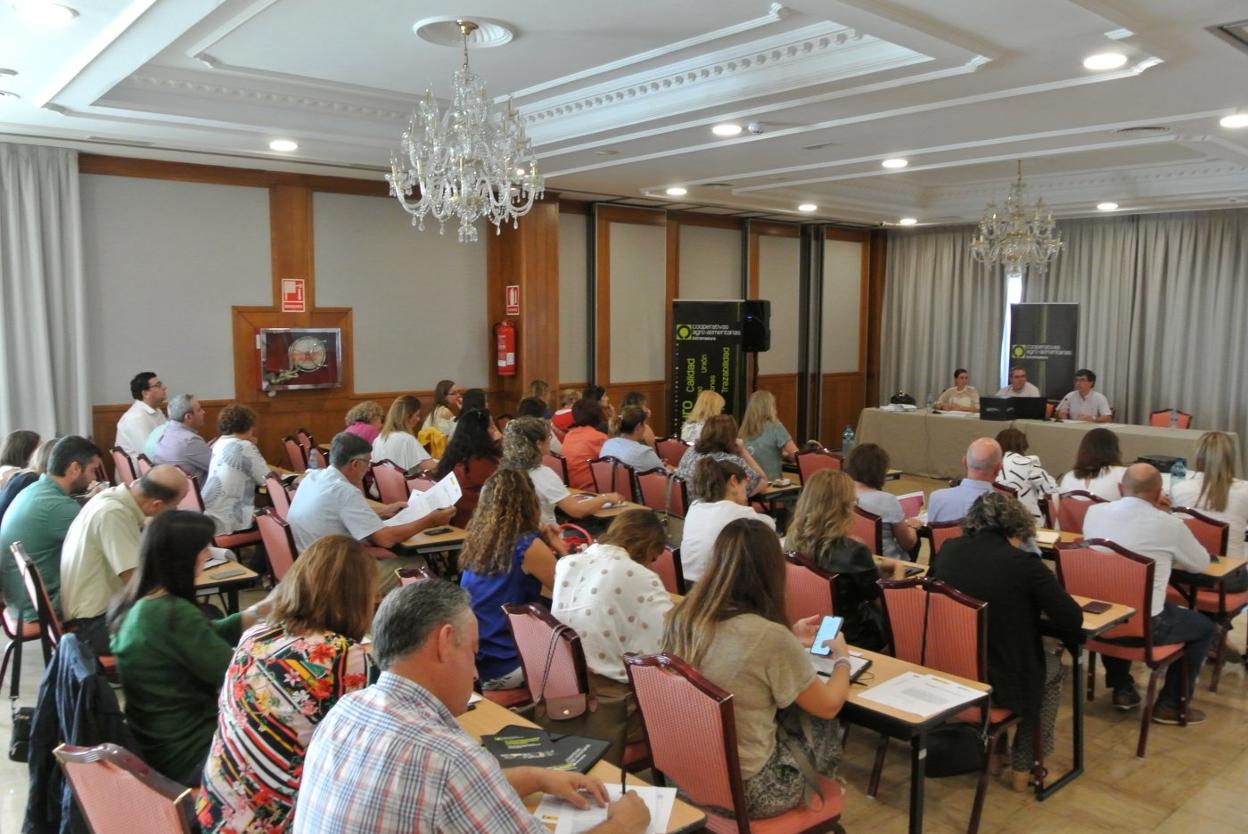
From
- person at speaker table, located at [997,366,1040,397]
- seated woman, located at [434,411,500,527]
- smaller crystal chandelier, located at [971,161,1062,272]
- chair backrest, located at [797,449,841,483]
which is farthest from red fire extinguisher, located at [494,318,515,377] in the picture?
person at speaker table, located at [997,366,1040,397]

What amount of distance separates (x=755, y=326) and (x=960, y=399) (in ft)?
8.66

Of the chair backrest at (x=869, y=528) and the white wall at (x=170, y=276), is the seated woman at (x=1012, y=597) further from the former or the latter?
the white wall at (x=170, y=276)

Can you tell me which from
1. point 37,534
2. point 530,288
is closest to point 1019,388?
point 530,288

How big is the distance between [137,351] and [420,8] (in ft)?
15.7

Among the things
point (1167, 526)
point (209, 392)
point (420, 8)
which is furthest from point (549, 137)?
point (1167, 526)

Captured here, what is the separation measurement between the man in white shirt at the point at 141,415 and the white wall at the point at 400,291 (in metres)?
1.84

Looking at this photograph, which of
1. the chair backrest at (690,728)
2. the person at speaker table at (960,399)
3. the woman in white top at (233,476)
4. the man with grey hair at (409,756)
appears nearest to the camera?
the man with grey hair at (409,756)

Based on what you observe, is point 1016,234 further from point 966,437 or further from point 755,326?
point 755,326

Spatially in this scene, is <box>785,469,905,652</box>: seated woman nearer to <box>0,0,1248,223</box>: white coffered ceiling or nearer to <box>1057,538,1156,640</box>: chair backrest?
<box>1057,538,1156,640</box>: chair backrest

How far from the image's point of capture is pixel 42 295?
24.7 ft

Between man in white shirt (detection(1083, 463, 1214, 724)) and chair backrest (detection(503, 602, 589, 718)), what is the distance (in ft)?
9.03

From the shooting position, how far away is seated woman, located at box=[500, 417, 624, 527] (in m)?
5.32

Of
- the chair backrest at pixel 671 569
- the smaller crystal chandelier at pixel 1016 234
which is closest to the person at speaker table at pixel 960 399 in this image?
the smaller crystal chandelier at pixel 1016 234

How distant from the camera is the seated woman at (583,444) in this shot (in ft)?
22.7
